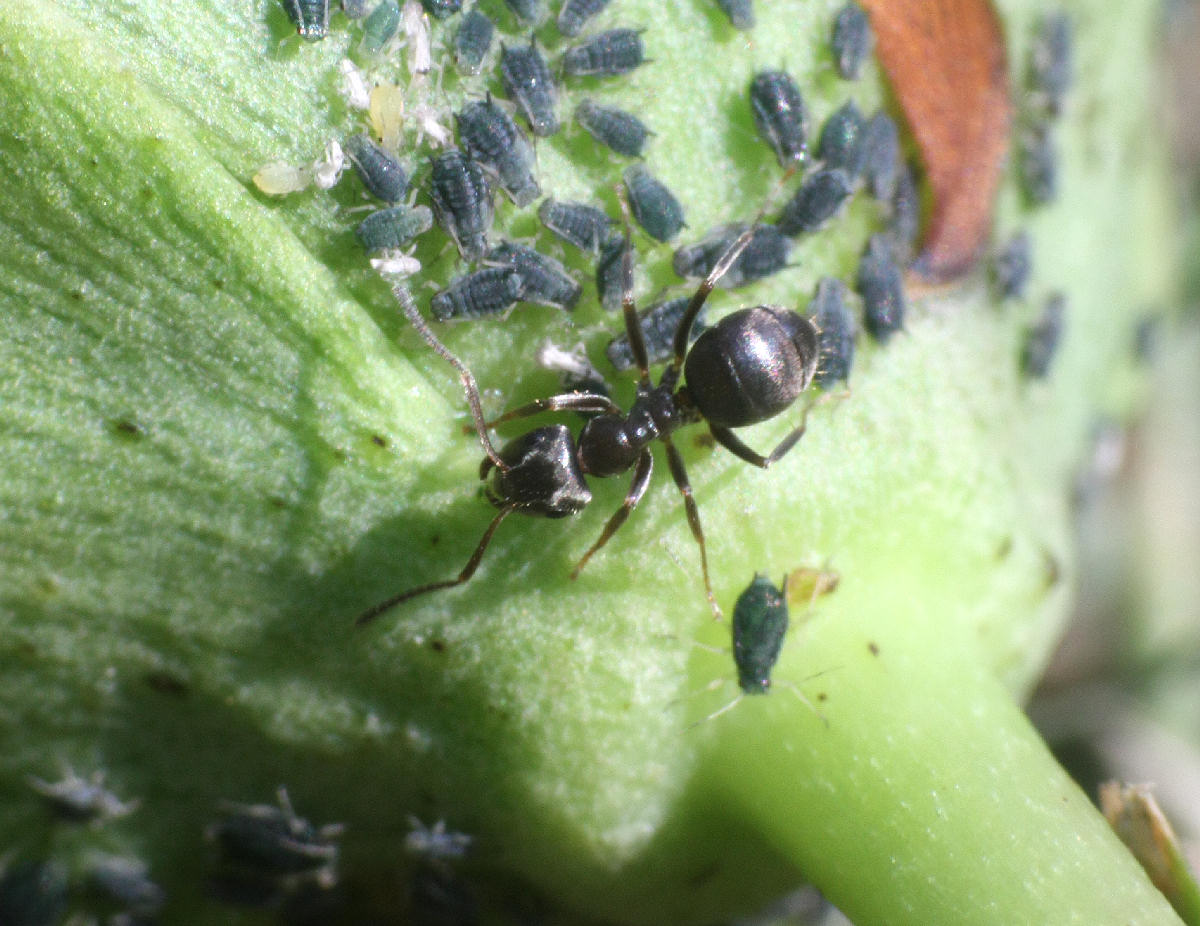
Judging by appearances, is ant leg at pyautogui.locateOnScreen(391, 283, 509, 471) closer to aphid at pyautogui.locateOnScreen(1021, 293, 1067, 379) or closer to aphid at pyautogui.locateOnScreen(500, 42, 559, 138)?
aphid at pyautogui.locateOnScreen(500, 42, 559, 138)

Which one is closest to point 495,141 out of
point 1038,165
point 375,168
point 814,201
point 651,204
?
point 375,168

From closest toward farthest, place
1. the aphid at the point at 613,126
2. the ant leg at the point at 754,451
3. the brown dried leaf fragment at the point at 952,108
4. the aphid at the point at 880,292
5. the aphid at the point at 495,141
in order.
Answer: the aphid at the point at 495,141 < the aphid at the point at 613,126 < the ant leg at the point at 754,451 < the aphid at the point at 880,292 < the brown dried leaf fragment at the point at 952,108

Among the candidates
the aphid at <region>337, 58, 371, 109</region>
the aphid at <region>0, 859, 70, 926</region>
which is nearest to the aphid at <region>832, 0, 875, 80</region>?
the aphid at <region>337, 58, 371, 109</region>

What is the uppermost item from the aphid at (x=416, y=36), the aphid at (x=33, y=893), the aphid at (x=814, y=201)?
the aphid at (x=416, y=36)

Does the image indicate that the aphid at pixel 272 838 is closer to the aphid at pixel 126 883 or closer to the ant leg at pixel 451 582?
the aphid at pixel 126 883

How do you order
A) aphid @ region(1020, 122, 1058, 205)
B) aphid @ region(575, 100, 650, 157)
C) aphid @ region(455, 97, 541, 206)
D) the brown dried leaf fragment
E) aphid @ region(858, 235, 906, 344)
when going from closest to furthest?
aphid @ region(455, 97, 541, 206) → aphid @ region(575, 100, 650, 157) → aphid @ region(858, 235, 906, 344) → the brown dried leaf fragment → aphid @ region(1020, 122, 1058, 205)

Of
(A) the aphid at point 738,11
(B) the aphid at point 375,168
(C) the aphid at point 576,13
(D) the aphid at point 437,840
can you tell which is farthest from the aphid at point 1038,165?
(D) the aphid at point 437,840

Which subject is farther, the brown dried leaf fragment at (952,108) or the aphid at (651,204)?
the brown dried leaf fragment at (952,108)
